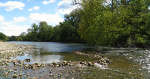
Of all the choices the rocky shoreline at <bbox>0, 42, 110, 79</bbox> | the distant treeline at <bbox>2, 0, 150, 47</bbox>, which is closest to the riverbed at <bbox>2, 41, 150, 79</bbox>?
the rocky shoreline at <bbox>0, 42, 110, 79</bbox>

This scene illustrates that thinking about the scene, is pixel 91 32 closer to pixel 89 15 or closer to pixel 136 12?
pixel 89 15

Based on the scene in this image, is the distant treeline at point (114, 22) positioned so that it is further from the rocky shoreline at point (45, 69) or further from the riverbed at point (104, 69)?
the rocky shoreline at point (45, 69)

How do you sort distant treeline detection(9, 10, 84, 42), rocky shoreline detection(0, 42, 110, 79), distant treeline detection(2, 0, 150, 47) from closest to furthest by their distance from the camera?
rocky shoreline detection(0, 42, 110, 79), distant treeline detection(2, 0, 150, 47), distant treeline detection(9, 10, 84, 42)

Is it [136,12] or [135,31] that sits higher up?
[136,12]

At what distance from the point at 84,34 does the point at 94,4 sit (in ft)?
26.4

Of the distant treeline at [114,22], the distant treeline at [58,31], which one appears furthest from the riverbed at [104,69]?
the distant treeline at [58,31]

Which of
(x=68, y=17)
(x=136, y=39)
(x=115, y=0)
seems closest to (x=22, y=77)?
(x=115, y=0)

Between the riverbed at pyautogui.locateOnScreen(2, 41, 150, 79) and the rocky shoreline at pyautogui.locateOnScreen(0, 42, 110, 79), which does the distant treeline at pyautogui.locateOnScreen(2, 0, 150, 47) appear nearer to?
the riverbed at pyautogui.locateOnScreen(2, 41, 150, 79)

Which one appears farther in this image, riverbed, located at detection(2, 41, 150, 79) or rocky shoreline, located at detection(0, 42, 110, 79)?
riverbed, located at detection(2, 41, 150, 79)

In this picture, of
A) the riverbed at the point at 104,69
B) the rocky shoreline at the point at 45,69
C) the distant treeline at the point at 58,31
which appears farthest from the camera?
the distant treeline at the point at 58,31

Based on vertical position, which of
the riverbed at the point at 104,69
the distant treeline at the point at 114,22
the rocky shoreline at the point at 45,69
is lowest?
the riverbed at the point at 104,69

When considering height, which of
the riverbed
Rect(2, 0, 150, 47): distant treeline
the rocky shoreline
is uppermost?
Rect(2, 0, 150, 47): distant treeline

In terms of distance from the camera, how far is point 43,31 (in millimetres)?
133750

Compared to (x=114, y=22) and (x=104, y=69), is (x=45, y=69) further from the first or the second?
(x=114, y=22)
